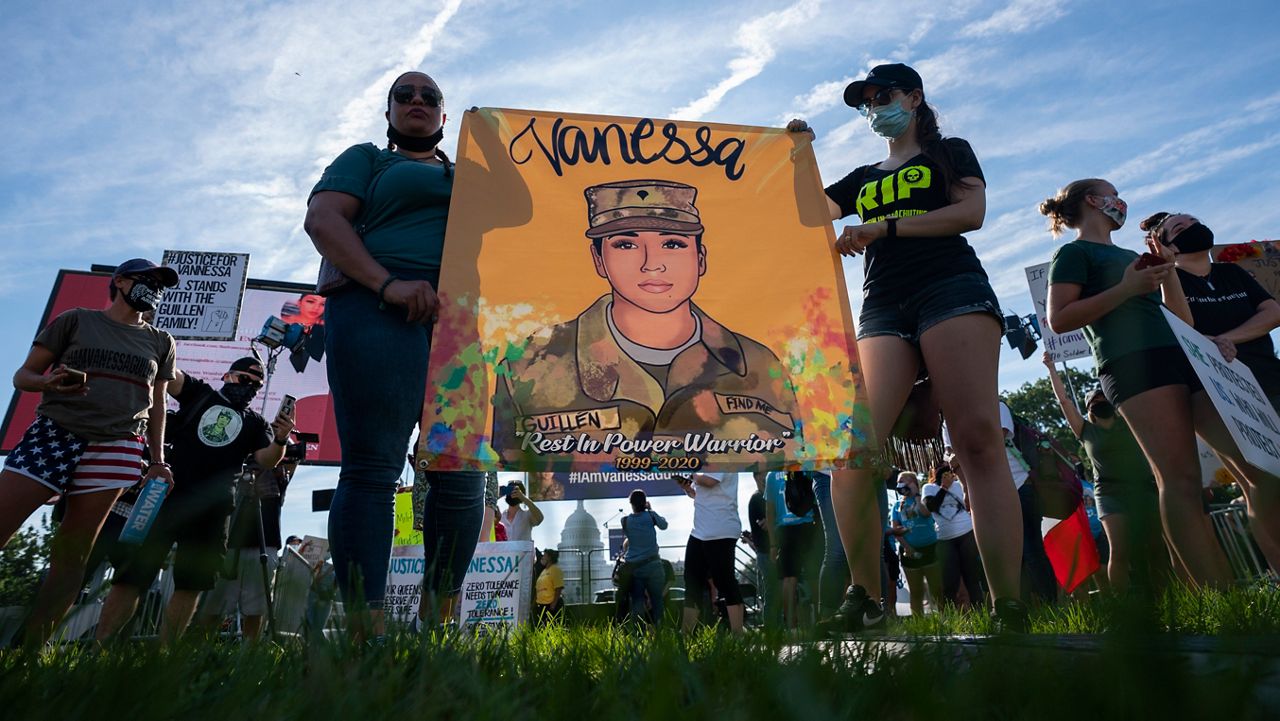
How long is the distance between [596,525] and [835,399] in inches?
85.6

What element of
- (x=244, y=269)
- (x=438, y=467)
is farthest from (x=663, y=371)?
(x=244, y=269)

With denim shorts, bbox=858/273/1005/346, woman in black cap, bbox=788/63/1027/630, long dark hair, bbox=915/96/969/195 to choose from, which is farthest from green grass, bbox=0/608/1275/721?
long dark hair, bbox=915/96/969/195

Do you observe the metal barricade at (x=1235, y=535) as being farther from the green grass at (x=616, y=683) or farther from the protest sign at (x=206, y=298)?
the protest sign at (x=206, y=298)

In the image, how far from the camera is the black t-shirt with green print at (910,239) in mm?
2947

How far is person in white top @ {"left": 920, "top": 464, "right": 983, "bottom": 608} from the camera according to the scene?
6.54 metres

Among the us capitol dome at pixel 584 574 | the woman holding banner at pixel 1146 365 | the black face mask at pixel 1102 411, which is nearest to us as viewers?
the woman holding banner at pixel 1146 365

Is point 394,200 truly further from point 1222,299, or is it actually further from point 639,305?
point 1222,299

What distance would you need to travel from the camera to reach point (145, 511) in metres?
3.73

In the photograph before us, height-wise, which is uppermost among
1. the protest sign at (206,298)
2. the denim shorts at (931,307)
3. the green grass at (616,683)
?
the protest sign at (206,298)

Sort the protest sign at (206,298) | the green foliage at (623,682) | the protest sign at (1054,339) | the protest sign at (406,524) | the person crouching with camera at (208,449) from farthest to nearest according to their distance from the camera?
1. the protest sign at (206,298)
2. the protest sign at (1054,339)
3. the protest sign at (406,524)
4. the person crouching with camera at (208,449)
5. the green foliage at (623,682)

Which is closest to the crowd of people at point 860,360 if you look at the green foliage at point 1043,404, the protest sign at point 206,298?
the protest sign at point 206,298

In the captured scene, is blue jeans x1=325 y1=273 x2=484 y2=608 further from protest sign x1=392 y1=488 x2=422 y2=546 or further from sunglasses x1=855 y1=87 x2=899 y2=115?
protest sign x1=392 y1=488 x2=422 y2=546

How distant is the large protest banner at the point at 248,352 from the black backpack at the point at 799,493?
16.5 m

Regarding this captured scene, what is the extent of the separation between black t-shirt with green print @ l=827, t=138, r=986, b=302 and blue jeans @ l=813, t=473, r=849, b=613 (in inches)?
34.0
